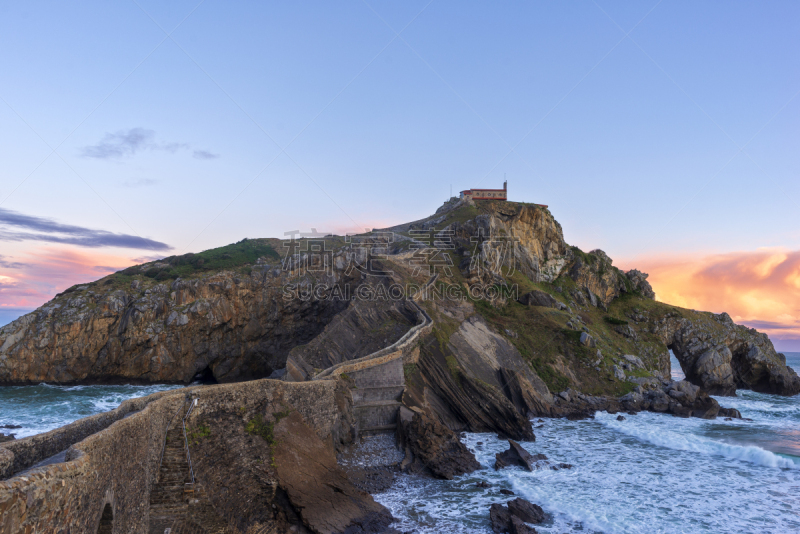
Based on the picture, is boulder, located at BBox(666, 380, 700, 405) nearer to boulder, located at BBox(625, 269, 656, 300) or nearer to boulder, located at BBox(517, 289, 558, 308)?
boulder, located at BBox(517, 289, 558, 308)

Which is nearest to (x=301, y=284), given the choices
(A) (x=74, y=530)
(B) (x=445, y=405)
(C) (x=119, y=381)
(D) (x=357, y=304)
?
(D) (x=357, y=304)

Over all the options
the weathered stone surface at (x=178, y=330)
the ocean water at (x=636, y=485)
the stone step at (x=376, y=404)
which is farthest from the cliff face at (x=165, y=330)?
the ocean water at (x=636, y=485)

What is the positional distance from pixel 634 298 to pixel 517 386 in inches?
1317

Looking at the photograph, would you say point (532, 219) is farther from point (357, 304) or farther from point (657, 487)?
point (657, 487)

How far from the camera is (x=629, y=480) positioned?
78.4ft

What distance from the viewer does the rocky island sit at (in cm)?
1430

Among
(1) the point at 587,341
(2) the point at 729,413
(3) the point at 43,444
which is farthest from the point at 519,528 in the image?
(2) the point at 729,413

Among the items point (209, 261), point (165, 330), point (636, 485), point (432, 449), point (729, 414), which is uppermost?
point (209, 261)

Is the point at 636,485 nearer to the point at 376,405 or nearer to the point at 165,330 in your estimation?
the point at 376,405

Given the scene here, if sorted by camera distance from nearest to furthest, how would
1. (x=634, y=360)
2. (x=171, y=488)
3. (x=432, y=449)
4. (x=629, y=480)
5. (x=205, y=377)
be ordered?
(x=171, y=488)
(x=629, y=480)
(x=432, y=449)
(x=634, y=360)
(x=205, y=377)

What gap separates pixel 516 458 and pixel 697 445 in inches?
549

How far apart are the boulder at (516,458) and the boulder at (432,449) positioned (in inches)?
57.3

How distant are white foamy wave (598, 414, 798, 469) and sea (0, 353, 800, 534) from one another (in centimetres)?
7

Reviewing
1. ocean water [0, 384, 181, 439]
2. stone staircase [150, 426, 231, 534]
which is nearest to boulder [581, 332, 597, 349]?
stone staircase [150, 426, 231, 534]
